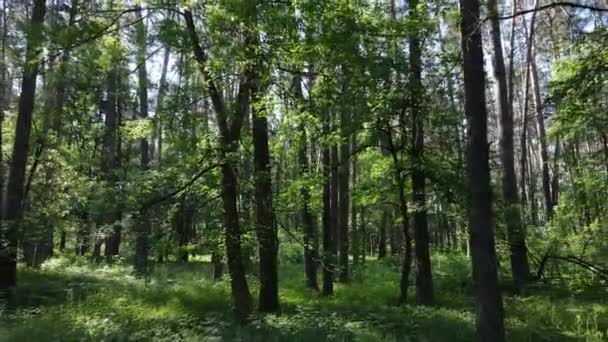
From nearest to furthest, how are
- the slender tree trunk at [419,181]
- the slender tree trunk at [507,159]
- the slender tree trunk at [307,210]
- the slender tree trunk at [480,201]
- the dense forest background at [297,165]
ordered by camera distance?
the slender tree trunk at [480,201], the dense forest background at [297,165], the slender tree trunk at [307,210], the slender tree trunk at [419,181], the slender tree trunk at [507,159]

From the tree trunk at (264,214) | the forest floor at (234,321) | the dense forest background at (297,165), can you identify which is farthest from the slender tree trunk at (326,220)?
the tree trunk at (264,214)

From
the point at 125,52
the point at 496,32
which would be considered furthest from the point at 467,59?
the point at 496,32

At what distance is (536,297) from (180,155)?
26.5ft

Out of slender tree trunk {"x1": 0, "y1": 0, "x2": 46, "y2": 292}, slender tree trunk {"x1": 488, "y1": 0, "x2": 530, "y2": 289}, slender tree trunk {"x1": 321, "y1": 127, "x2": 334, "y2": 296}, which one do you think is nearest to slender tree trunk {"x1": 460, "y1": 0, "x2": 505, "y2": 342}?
slender tree trunk {"x1": 488, "y1": 0, "x2": 530, "y2": 289}

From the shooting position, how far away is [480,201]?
20.4ft

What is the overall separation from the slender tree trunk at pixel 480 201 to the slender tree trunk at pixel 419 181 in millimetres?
3857

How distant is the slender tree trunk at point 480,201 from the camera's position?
20.2 feet

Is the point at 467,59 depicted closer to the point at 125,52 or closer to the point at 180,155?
the point at 180,155

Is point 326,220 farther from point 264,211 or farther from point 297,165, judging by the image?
point 264,211

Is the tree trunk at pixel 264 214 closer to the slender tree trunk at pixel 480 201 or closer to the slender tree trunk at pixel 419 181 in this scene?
the slender tree trunk at pixel 419 181

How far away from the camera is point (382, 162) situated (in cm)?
1244

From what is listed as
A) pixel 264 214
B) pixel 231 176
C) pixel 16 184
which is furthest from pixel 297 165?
pixel 16 184

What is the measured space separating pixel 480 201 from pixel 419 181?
5.10 meters

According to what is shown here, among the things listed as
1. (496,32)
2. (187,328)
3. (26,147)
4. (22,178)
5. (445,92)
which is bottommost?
(187,328)
